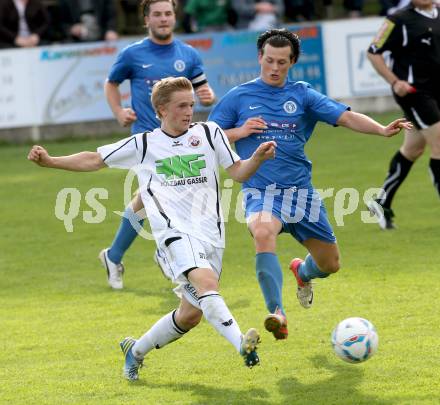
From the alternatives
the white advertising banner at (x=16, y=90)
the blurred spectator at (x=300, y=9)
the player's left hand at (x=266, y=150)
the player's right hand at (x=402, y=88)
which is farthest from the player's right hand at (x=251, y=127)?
the blurred spectator at (x=300, y=9)

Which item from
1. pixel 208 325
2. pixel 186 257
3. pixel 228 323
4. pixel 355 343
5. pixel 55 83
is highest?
pixel 186 257

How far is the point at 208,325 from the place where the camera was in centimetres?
762

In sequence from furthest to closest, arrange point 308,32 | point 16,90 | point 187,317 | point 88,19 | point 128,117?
point 88,19, point 308,32, point 16,90, point 128,117, point 187,317

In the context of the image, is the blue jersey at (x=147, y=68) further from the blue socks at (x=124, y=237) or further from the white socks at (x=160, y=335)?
the white socks at (x=160, y=335)

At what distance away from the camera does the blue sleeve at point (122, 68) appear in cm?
928

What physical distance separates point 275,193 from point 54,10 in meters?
14.0

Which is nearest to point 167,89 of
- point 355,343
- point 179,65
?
point 355,343

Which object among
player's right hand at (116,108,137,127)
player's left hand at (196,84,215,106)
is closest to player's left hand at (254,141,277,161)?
player's right hand at (116,108,137,127)

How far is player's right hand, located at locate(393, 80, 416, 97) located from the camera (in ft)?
33.6

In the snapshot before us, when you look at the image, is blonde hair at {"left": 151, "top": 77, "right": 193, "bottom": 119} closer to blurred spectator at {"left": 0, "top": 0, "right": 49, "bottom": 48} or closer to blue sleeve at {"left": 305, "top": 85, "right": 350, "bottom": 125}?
blue sleeve at {"left": 305, "top": 85, "right": 350, "bottom": 125}

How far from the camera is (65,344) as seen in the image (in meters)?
7.30

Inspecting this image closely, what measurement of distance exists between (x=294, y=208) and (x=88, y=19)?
13.3m

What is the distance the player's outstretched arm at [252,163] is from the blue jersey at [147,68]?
3.00m

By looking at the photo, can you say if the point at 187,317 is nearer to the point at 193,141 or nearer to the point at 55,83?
the point at 193,141
